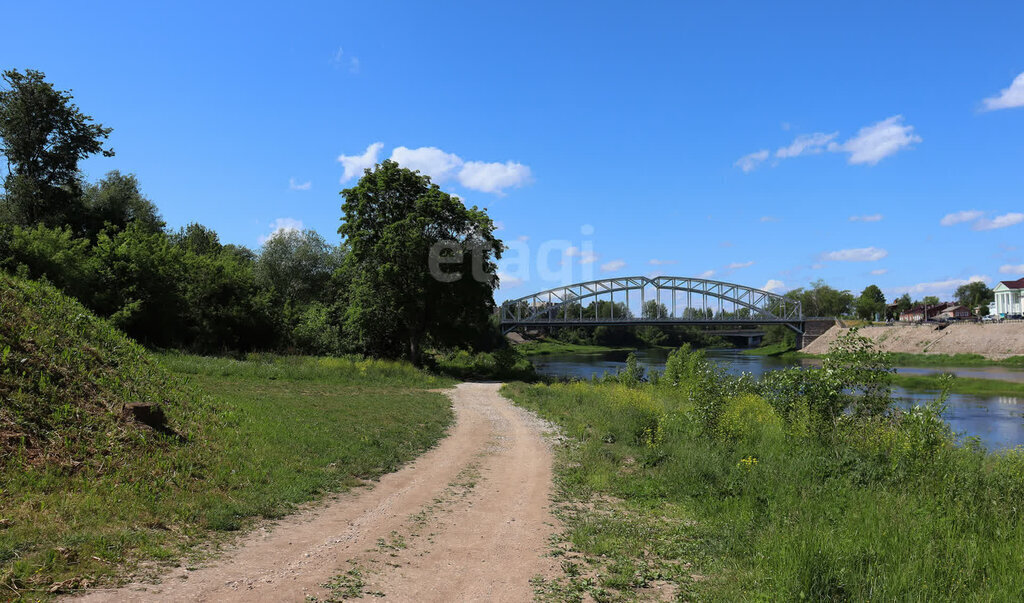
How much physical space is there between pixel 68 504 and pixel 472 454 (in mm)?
7379

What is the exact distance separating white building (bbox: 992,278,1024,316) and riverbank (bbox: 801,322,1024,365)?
4659 centimetres

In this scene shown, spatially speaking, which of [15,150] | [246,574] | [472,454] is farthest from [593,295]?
[246,574]

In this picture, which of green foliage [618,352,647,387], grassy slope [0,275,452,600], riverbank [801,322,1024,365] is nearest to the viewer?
grassy slope [0,275,452,600]

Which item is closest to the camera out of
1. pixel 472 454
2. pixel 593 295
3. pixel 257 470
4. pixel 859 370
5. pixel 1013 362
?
pixel 257 470

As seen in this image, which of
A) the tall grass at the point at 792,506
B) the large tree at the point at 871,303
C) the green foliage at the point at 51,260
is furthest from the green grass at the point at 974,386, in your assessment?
the large tree at the point at 871,303

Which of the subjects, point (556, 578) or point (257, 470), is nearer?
point (556, 578)

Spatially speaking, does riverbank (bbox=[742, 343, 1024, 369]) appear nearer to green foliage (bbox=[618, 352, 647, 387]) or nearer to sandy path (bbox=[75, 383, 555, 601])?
green foliage (bbox=[618, 352, 647, 387])

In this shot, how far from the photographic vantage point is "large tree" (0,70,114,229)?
3284 cm

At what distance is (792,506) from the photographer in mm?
7656

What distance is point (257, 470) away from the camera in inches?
354

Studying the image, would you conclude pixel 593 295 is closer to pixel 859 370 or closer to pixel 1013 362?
pixel 1013 362

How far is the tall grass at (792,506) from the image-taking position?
559 centimetres

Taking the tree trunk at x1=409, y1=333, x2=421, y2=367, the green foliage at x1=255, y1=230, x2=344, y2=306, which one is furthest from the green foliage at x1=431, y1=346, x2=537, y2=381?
the green foliage at x1=255, y1=230, x2=344, y2=306

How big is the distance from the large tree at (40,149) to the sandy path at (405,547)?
1459 inches
